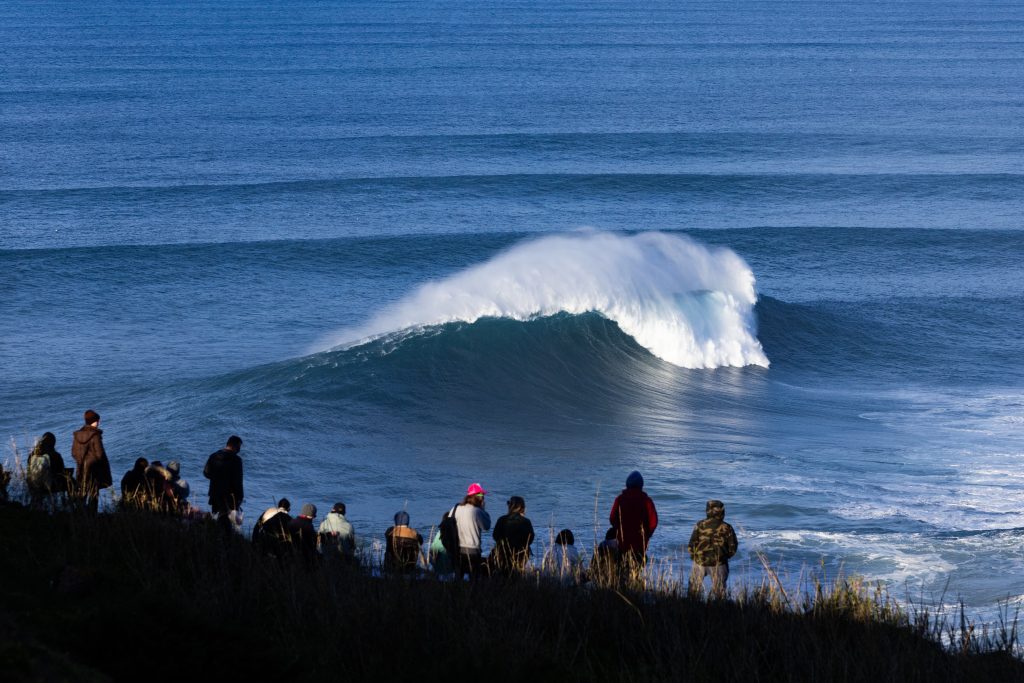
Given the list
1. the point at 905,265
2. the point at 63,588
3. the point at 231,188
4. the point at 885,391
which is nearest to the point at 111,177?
the point at 231,188

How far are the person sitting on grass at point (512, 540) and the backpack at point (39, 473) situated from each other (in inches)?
140

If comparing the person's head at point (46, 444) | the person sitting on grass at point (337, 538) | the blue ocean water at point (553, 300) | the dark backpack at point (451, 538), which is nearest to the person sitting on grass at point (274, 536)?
the person sitting on grass at point (337, 538)

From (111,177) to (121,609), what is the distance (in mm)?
35280

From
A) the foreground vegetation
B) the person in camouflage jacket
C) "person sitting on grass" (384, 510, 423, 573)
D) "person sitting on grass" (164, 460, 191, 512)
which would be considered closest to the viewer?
the foreground vegetation

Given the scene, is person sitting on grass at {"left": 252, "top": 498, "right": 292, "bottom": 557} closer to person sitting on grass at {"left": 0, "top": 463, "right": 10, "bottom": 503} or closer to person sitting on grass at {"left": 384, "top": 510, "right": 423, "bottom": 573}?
person sitting on grass at {"left": 384, "top": 510, "right": 423, "bottom": 573}

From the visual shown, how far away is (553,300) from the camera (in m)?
21.8

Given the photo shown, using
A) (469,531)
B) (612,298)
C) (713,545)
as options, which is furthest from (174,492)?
(612,298)

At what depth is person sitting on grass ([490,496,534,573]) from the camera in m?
8.33

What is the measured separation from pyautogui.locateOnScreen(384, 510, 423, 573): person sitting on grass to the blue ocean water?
1.64 m

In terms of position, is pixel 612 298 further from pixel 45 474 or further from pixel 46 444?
pixel 45 474

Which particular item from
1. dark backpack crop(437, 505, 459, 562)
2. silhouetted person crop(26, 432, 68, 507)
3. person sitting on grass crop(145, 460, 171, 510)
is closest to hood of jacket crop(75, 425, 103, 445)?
silhouetted person crop(26, 432, 68, 507)

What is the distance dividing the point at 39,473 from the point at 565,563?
4152 millimetres

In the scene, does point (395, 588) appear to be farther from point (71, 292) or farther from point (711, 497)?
point (71, 292)

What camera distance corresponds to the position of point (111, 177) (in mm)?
39812
